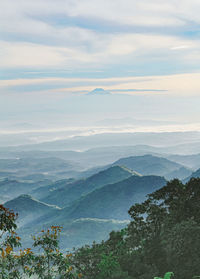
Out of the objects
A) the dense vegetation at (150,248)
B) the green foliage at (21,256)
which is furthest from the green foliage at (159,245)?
the green foliage at (21,256)

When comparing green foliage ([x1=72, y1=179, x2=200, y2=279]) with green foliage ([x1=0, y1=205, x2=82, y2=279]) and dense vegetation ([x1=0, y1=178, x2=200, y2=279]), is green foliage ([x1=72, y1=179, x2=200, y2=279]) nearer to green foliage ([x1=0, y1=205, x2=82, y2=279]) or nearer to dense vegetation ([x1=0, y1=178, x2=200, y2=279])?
dense vegetation ([x1=0, y1=178, x2=200, y2=279])

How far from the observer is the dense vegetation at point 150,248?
26.7 metres

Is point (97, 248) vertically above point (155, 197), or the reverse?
point (155, 197)

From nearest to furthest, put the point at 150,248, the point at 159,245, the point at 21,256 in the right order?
the point at 21,256, the point at 159,245, the point at 150,248

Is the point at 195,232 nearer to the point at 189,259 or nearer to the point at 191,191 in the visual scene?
the point at 189,259

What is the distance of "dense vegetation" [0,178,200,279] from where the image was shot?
26.7 metres

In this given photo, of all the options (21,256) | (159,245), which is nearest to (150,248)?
(159,245)

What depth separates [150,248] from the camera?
4650 cm

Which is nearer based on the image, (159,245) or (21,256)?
(21,256)

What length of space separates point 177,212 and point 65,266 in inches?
1031

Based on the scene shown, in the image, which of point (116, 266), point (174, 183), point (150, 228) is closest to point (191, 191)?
point (174, 183)

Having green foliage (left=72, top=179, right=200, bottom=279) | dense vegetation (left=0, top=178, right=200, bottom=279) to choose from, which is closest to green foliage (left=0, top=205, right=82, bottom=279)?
dense vegetation (left=0, top=178, right=200, bottom=279)

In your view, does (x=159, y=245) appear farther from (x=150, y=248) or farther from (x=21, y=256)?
(x=21, y=256)

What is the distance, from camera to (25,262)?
84.2 feet
